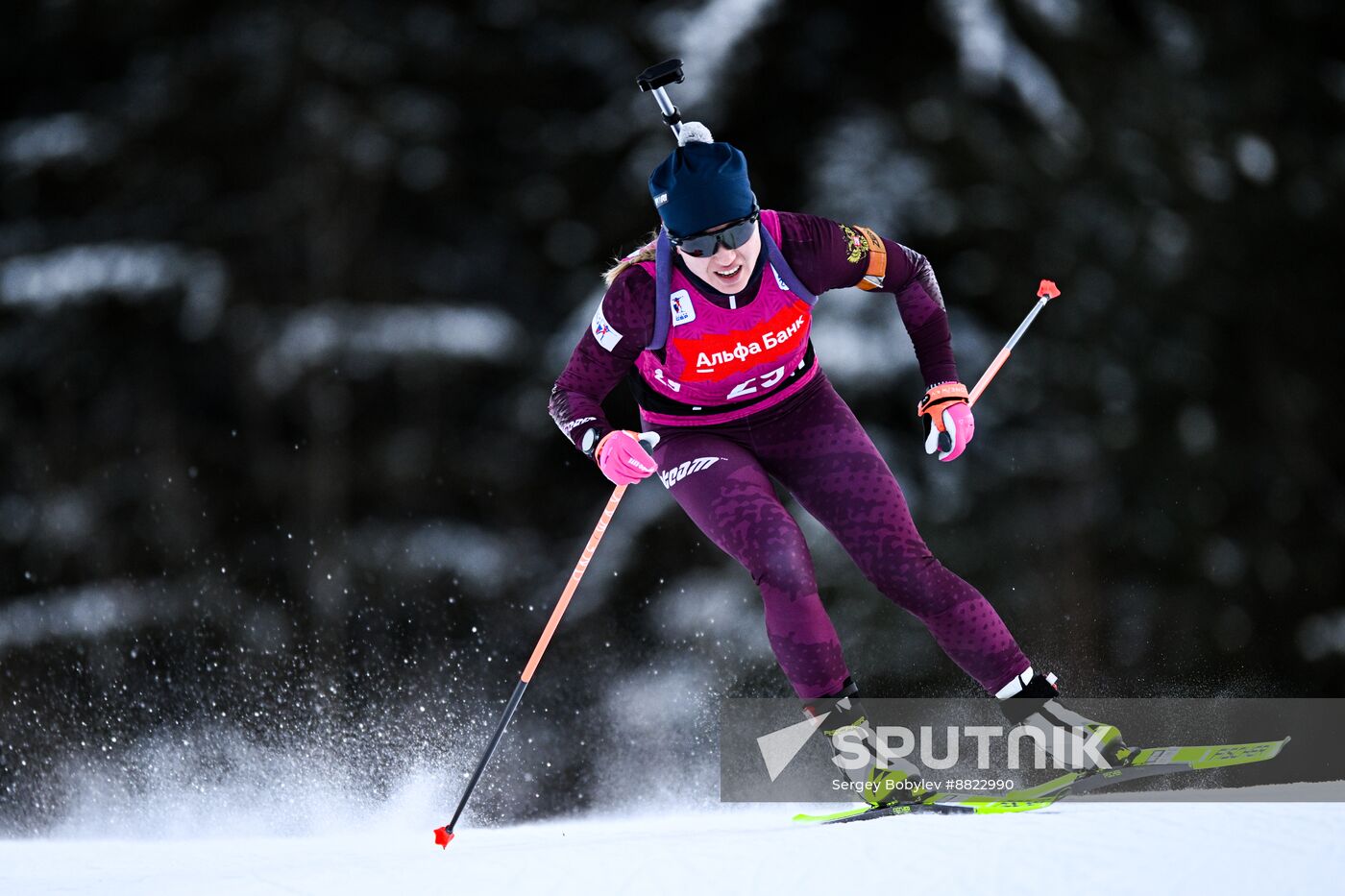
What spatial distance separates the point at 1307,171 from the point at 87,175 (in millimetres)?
5309

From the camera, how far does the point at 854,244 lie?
2533mm

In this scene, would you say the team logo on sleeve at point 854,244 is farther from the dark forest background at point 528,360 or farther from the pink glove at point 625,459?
the dark forest background at point 528,360

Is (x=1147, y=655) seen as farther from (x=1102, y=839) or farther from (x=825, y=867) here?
(x=825, y=867)

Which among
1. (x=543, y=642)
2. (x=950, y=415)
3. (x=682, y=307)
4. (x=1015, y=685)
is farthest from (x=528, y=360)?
(x=1015, y=685)

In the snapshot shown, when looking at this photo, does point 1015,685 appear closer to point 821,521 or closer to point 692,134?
point 821,521

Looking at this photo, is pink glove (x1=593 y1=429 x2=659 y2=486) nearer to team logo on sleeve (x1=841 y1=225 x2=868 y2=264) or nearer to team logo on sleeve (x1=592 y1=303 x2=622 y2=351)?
team logo on sleeve (x1=592 y1=303 x2=622 y2=351)

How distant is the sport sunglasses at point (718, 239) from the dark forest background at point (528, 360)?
235 cm

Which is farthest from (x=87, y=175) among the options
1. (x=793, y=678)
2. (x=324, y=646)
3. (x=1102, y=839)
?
(x=1102, y=839)

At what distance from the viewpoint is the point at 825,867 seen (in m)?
2.09

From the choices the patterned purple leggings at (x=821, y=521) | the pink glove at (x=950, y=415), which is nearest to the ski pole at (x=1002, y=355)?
the pink glove at (x=950, y=415)

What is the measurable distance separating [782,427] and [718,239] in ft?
1.69

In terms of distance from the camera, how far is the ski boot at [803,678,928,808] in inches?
93.0

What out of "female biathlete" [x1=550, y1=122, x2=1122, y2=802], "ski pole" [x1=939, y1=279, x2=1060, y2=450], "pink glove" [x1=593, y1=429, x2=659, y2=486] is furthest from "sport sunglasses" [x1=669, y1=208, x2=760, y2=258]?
"ski pole" [x1=939, y1=279, x2=1060, y2=450]

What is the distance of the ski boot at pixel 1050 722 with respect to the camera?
2.40 meters
